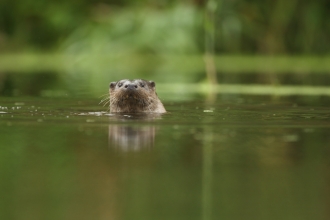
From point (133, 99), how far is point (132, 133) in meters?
1.99

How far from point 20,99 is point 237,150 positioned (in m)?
4.95

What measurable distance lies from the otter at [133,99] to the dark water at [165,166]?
0.87 ft

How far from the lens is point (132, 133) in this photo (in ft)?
21.4

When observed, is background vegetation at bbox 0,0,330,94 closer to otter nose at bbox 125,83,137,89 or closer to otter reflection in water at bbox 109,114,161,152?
otter nose at bbox 125,83,137,89

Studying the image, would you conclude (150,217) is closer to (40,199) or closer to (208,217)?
(208,217)

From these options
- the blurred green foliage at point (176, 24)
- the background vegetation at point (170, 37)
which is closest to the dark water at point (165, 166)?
the background vegetation at point (170, 37)

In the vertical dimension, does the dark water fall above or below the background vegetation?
below

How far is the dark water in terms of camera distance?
152 inches

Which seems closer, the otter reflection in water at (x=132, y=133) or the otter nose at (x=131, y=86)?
the otter reflection in water at (x=132, y=133)

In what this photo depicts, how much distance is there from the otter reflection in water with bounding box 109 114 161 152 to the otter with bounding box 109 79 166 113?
1.19 feet

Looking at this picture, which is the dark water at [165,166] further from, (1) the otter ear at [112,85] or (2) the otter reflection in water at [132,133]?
(1) the otter ear at [112,85]

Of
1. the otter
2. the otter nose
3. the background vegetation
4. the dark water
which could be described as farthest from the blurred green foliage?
the dark water

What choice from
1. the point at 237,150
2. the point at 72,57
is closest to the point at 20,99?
the point at 237,150

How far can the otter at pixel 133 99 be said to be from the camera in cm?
835
